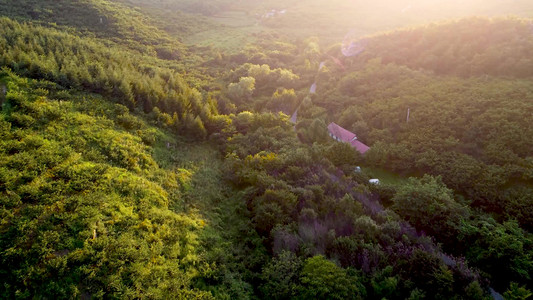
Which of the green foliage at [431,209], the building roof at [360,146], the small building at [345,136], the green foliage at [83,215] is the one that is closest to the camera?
the green foliage at [83,215]

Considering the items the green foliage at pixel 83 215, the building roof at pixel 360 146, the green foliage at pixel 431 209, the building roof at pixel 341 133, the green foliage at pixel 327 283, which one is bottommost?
the building roof at pixel 360 146

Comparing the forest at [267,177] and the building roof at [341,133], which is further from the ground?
the forest at [267,177]

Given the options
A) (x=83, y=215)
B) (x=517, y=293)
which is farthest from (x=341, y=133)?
(x=83, y=215)

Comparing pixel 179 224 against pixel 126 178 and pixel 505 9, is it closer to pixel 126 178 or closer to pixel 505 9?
pixel 126 178

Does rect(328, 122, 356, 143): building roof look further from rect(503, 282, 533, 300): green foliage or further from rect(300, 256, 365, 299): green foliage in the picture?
rect(300, 256, 365, 299): green foliage

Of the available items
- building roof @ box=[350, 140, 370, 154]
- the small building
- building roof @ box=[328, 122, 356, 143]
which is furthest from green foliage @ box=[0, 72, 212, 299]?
building roof @ box=[328, 122, 356, 143]

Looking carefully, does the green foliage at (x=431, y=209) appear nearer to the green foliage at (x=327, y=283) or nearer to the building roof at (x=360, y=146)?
the green foliage at (x=327, y=283)

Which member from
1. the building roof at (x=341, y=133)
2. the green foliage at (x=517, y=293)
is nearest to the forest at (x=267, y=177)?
the green foliage at (x=517, y=293)
